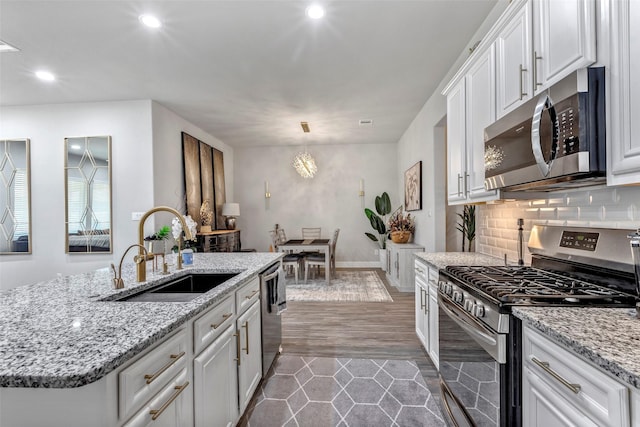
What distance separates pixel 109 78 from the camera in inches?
141

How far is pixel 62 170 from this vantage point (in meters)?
4.36

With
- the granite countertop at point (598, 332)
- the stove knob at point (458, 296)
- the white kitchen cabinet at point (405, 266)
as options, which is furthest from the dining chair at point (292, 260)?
the granite countertop at point (598, 332)

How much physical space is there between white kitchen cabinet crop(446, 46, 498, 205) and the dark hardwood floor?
1412mm

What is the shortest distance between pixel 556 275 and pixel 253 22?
2.83 m

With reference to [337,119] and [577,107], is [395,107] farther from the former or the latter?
[577,107]

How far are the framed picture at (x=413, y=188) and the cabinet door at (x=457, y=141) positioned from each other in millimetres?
2288

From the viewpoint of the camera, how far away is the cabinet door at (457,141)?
2.33m

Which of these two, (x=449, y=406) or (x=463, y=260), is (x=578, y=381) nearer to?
(x=449, y=406)

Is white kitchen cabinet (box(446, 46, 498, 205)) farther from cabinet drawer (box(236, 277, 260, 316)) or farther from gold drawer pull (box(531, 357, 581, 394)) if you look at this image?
cabinet drawer (box(236, 277, 260, 316))

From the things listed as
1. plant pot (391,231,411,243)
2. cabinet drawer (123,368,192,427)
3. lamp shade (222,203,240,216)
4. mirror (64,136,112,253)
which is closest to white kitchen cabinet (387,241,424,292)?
plant pot (391,231,411,243)

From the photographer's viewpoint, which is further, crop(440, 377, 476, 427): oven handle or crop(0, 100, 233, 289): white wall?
crop(0, 100, 233, 289): white wall

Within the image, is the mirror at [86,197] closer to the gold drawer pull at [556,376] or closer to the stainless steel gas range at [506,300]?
the stainless steel gas range at [506,300]

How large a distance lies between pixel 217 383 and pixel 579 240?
1.91 metres

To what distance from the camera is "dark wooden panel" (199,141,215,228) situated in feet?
18.4
